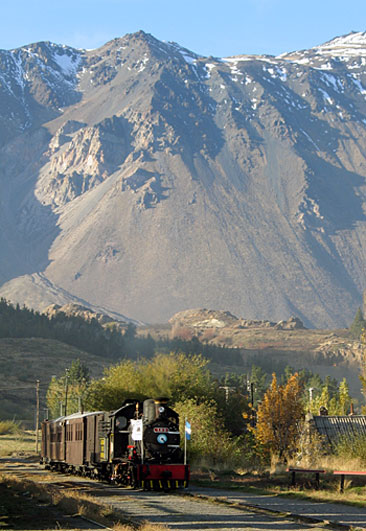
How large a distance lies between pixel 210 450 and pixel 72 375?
11886 centimetres

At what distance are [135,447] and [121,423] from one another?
309 cm

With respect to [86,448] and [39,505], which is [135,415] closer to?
[86,448]

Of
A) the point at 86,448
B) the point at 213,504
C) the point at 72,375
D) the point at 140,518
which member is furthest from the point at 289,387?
the point at 72,375

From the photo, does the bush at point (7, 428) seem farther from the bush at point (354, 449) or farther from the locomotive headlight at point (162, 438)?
the locomotive headlight at point (162, 438)

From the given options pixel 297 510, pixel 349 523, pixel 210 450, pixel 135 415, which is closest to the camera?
pixel 349 523

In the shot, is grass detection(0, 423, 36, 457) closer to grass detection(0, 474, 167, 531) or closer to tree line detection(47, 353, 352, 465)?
tree line detection(47, 353, 352, 465)

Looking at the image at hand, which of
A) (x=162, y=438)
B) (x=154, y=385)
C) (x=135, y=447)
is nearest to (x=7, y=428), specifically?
(x=154, y=385)

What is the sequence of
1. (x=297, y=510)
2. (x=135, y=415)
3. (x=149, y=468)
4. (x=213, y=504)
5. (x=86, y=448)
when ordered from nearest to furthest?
1. (x=297, y=510)
2. (x=213, y=504)
3. (x=149, y=468)
4. (x=135, y=415)
5. (x=86, y=448)

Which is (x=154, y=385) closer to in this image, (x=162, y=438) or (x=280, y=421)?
(x=280, y=421)

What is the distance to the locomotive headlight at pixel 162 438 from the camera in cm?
4109

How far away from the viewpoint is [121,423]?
4419 cm

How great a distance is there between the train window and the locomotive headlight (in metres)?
3.45

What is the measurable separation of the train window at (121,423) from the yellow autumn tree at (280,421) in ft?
67.4

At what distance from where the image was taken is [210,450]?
61312 millimetres
